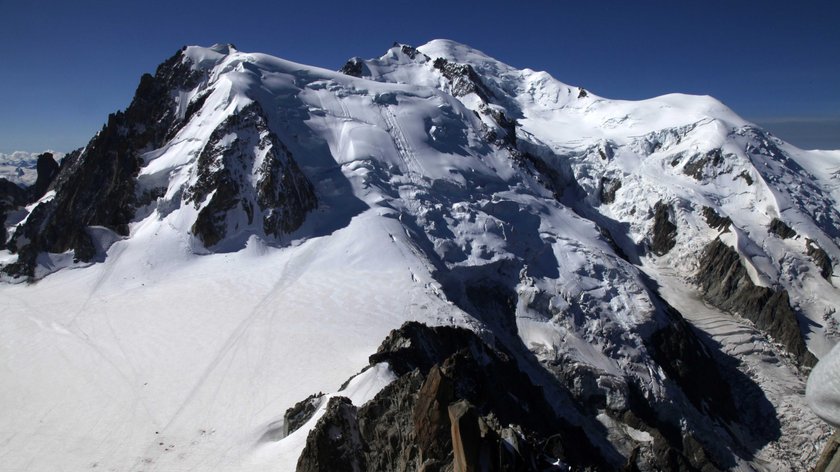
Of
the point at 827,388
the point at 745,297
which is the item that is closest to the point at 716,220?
the point at 745,297

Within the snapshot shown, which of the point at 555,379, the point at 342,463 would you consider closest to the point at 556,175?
the point at 555,379

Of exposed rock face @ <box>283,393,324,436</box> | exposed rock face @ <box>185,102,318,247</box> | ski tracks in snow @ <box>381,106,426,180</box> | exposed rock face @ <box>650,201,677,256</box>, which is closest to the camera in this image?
exposed rock face @ <box>283,393,324,436</box>

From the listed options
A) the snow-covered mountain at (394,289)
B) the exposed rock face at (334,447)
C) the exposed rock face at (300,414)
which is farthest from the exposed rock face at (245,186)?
the exposed rock face at (334,447)

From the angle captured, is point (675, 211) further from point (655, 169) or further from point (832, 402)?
point (832, 402)

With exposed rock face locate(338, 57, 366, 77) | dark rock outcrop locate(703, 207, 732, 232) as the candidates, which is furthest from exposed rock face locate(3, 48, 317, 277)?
dark rock outcrop locate(703, 207, 732, 232)

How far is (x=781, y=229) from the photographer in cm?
7350

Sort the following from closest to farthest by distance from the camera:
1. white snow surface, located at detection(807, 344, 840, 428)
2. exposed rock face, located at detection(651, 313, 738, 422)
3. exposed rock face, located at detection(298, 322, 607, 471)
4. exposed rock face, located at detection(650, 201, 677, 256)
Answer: white snow surface, located at detection(807, 344, 840, 428) → exposed rock face, located at detection(298, 322, 607, 471) → exposed rock face, located at detection(651, 313, 738, 422) → exposed rock face, located at detection(650, 201, 677, 256)

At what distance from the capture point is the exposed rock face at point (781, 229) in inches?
2881

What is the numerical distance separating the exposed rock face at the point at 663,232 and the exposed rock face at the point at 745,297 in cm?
527

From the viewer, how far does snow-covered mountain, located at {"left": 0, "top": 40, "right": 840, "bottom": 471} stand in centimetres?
2936

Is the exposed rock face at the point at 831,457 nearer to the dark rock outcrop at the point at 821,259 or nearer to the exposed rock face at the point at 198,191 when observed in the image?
the exposed rock face at the point at 198,191

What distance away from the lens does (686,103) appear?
9825cm

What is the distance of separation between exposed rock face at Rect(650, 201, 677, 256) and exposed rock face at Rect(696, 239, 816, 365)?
527 centimetres

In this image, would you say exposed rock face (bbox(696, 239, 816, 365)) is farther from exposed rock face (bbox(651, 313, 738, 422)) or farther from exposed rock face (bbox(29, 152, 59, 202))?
exposed rock face (bbox(29, 152, 59, 202))
